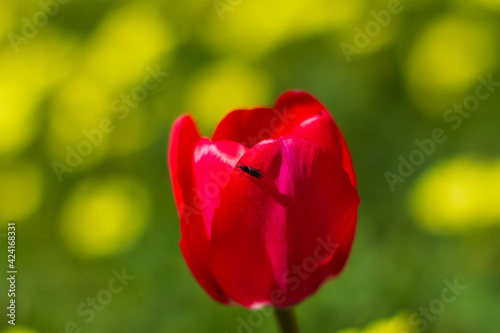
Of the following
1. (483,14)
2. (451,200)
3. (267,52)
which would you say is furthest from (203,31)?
(451,200)

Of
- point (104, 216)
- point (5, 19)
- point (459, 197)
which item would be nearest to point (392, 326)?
point (459, 197)

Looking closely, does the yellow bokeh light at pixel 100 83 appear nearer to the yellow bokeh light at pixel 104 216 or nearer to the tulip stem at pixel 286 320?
the yellow bokeh light at pixel 104 216

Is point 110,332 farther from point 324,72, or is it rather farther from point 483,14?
point 483,14

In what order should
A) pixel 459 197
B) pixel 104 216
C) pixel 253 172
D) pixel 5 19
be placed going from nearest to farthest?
pixel 253 172 < pixel 459 197 < pixel 104 216 < pixel 5 19

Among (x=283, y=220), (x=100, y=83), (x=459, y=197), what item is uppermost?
(x=283, y=220)

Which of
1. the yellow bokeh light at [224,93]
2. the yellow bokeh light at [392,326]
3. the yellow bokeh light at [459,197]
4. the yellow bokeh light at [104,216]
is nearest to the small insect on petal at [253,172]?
the yellow bokeh light at [392,326]

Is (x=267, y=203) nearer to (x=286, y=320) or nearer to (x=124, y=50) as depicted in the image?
(x=286, y=320)
